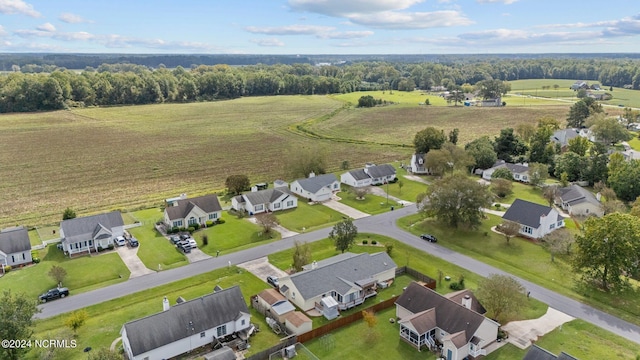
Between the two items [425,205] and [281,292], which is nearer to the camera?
[281,292]

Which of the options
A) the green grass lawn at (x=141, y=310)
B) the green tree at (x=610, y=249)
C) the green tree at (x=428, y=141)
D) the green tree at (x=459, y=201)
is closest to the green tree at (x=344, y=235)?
the green grass lawn at (x=141, y=310)

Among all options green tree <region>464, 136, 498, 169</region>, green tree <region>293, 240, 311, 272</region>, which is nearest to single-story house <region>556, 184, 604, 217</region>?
green tree <region>464, 136, 498, 169</region>

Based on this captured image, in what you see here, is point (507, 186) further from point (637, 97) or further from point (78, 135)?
point (637, 97)

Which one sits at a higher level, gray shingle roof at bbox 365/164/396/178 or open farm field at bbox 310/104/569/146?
gray shingle roof at bbox 365/164/396/178

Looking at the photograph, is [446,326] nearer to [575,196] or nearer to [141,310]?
[141,310]

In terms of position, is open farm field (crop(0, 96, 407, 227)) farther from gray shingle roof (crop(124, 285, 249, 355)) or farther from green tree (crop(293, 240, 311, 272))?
gray shingle roof (crop(124, 285, 249, 355))

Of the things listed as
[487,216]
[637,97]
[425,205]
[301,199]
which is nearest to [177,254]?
[301,199]
